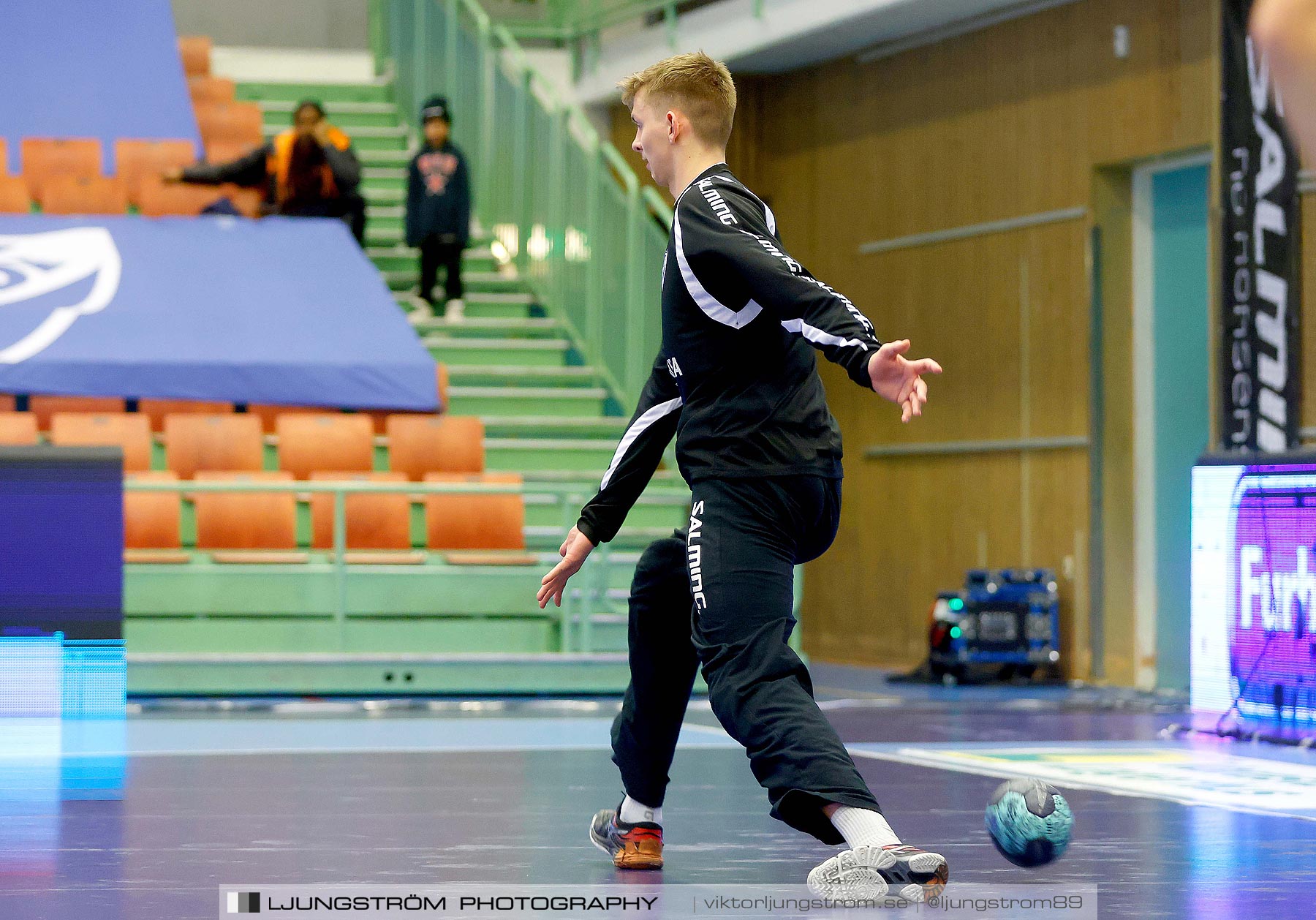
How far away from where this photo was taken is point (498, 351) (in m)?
15.0

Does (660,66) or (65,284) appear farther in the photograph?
(65,284)

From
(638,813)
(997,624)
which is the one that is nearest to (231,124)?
(997,624)

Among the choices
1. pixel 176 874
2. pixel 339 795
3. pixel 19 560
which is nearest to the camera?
pixel 176 874

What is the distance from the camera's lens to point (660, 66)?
446 cm

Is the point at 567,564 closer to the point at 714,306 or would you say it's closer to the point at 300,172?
the point at 714,306

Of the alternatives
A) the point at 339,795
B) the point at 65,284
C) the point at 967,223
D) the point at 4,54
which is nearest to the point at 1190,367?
the point at 967,223

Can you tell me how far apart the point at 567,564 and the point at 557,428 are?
30.9 ft

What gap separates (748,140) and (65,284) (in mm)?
6543

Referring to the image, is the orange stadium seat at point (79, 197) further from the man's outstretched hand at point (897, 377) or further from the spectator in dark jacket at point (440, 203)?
the man's outstretched hand at point (897, 377)

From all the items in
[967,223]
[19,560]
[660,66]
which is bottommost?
[19,560]

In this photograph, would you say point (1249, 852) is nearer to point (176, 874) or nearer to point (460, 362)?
point (176, 874)

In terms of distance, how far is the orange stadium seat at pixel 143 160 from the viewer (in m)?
14.8

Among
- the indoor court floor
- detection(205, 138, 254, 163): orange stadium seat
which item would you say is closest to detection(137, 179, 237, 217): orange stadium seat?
detection(205, 138, 254, 163): orange stadium seat

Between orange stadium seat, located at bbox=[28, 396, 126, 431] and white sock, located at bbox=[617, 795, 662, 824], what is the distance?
8.57 meters
